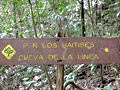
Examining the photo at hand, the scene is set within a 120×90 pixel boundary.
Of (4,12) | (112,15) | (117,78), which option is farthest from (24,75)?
(112,15)

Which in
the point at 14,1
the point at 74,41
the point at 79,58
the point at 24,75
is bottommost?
the point at 24,75

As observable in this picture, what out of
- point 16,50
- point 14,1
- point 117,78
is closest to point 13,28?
point 14,1

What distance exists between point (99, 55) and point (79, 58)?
0.18 meters

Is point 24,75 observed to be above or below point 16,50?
below

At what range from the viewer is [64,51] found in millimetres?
2480

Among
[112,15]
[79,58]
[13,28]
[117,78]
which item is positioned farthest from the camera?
[112,15]

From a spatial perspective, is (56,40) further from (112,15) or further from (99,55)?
(112,15)

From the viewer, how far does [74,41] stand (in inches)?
98.0

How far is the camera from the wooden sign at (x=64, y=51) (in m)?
2.48

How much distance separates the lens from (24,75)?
15.8 feet

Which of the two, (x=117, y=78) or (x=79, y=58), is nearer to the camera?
(x=79, y=58)

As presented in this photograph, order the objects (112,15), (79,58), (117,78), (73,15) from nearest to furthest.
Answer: (79,58) → (117,78) → (73,15) → (112,15)

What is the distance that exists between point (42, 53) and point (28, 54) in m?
0.13

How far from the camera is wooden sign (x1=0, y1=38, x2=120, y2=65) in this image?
2.48 m
